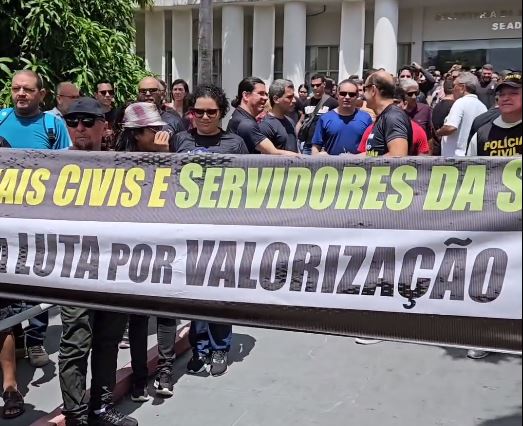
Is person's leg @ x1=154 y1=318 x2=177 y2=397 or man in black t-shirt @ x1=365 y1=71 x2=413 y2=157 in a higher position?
man in black t-shirt @ x1=365 y1=71 x2=413 y2=157

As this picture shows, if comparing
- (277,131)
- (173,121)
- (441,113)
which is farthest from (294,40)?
(277,131)

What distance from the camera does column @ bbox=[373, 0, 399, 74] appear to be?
1866cm

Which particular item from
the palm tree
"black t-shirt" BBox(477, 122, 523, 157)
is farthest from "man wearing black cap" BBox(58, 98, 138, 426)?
the palm tree

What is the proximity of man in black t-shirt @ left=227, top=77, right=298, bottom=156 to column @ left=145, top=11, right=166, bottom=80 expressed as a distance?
1727 cm

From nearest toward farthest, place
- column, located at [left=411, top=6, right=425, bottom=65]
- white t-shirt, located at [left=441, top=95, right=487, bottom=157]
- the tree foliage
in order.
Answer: white t-shirt, located at [left=441, top=95, right=487, bottom=157] → the tree foliage → column, located at [left=411, top=6, right=425, bottom=65]

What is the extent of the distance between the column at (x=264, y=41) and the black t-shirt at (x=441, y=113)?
13.3 meters

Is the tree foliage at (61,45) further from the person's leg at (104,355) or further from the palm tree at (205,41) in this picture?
the palm tree at (205,41)

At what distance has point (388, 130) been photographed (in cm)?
466

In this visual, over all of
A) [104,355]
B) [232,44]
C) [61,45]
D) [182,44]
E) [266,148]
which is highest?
[182,44]

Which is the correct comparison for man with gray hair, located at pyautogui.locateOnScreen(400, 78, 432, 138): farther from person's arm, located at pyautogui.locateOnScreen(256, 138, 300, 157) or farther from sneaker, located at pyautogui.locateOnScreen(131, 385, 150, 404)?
sneaker, located at pyautogui.locateOnScreen(131, 385, 150, 404)

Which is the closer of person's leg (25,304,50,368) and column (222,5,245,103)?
person's leg (25,304,50,368)

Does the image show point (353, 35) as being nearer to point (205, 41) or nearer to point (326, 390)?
point (205, 41)

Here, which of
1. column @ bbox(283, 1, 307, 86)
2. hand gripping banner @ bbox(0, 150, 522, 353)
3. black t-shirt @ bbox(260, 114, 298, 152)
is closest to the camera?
hand gripping banner @ bbox(0, 150, 522, 353)

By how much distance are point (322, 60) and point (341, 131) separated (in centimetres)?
1563
